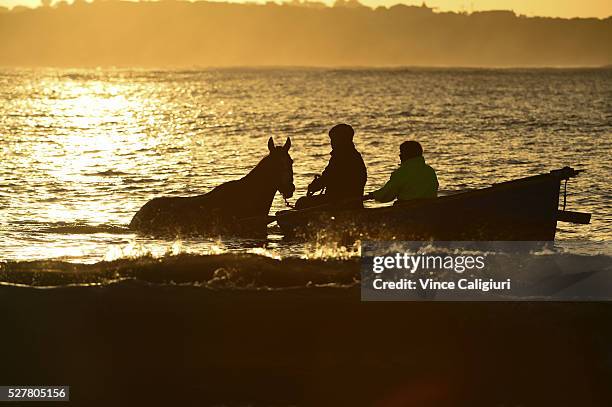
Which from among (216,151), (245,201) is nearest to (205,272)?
(245,201)

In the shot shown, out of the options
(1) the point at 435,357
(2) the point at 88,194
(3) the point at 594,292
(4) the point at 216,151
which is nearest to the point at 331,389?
(1) the point at 435,357

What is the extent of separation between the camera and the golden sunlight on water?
23.8 metres

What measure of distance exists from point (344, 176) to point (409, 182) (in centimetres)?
156

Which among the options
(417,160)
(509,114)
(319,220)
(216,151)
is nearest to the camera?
(417,160)

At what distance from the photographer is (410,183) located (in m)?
17.6

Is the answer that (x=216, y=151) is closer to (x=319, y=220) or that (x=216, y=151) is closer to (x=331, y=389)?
(x=319, y=220)

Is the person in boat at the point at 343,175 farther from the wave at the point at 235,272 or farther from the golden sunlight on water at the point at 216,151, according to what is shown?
the wave at the point at 235,272

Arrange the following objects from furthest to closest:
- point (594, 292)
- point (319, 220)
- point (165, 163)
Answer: point (165, 163) → point (319, 220) → point (594, 292)

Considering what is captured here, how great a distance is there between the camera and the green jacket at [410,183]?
17438 millimetres

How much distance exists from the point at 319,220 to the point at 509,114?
60.7 m

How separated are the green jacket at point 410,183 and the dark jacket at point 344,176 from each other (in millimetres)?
939

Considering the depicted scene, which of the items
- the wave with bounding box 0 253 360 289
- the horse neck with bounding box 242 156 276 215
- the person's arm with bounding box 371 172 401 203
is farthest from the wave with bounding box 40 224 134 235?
the person's arm with bounding box 371 172 401 203

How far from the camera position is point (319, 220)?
18516mm

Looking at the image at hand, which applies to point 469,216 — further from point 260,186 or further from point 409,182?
point 260,186
